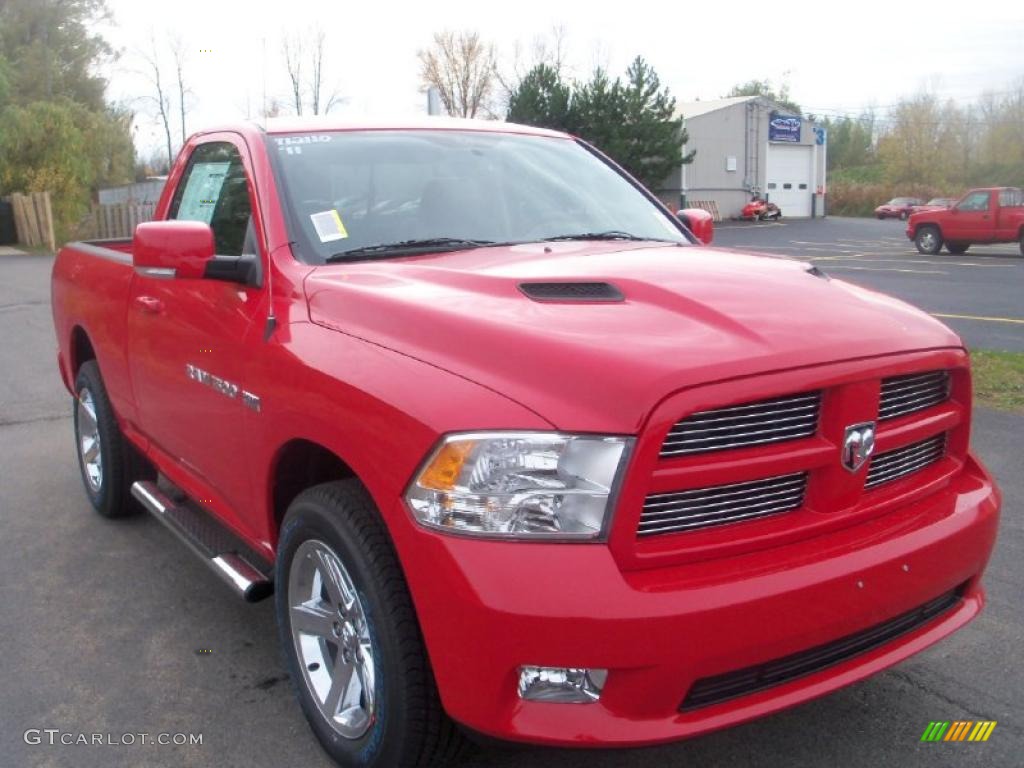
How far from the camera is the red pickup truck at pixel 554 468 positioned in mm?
2281

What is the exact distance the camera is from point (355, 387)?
106 inches

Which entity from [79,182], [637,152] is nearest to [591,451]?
[79,182]

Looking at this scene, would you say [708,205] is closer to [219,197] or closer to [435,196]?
[219,197]

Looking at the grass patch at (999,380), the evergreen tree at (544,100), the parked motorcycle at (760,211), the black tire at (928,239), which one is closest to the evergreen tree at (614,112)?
the evergreen tree at (544,100)

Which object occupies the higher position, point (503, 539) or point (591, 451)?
point (591, 451)

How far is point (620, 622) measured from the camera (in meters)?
2.20

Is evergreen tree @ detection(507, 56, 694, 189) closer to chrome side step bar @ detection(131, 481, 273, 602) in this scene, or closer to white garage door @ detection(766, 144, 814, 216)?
white garage door @ detection(766, 144, 814, 216)

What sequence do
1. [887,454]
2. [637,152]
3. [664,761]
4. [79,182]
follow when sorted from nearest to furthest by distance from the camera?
[887,454]
[664,761]
[79,182]
[637,152]

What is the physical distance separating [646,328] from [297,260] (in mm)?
1339

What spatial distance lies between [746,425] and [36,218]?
3237 centimetres

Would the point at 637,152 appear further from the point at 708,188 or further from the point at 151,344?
the point at 151,344

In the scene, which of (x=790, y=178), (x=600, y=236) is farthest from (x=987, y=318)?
(x=790, y=178)

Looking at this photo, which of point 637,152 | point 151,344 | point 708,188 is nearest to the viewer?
point 151,344

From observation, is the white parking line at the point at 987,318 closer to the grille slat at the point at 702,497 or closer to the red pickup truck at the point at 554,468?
the red pickup truck at the point at 554,468
